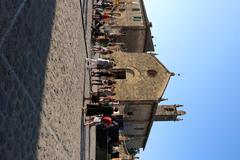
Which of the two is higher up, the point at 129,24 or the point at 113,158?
the point at 129,24

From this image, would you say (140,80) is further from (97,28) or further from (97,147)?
(97,147)

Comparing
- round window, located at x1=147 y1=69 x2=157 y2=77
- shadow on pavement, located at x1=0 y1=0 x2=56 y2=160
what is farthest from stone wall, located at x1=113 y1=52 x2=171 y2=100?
shadow on pavement, located at x1=0 y1=0 x2=56 y2=160

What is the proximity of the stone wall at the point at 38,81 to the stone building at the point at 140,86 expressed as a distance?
21.1 m

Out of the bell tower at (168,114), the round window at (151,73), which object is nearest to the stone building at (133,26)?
the round window at (151,73)

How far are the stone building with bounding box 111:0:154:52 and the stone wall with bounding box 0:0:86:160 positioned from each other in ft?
96.8

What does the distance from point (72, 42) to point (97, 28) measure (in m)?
13.6

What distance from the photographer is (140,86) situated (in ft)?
134

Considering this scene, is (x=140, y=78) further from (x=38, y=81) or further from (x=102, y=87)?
(x=38, y=81)

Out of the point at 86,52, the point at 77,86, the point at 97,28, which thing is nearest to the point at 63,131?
the point at 77,86

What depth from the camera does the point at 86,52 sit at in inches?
984

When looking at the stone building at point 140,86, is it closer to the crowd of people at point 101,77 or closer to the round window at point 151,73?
the round window at point 151,73

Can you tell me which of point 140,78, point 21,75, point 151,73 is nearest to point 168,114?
point 151,73

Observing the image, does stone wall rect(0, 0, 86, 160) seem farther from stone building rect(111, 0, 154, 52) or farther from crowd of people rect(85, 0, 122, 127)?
stone building rect(111, 0, 154, 52)

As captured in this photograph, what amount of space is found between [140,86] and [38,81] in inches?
1156
